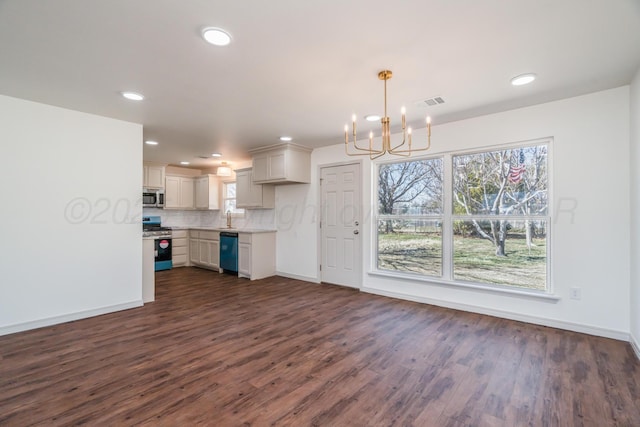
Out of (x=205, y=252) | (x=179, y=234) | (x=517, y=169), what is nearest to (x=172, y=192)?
(x=179, y=234)

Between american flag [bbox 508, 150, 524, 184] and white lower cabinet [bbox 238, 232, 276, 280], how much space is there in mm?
4173

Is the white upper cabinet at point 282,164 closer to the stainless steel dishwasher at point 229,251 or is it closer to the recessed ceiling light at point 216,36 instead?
the stainless steel dishwasher at point 229,251

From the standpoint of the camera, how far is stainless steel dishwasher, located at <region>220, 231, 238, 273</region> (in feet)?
19.6

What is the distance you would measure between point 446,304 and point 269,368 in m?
2.62

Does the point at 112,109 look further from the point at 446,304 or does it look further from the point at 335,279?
the point at 446,304

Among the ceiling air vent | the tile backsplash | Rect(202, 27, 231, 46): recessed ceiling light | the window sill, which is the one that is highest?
the ceiling air vent

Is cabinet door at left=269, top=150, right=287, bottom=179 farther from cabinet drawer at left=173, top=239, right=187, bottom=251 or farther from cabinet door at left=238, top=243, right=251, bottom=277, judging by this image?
cabinet drawer at left=173, top=239, right=187, bottom=251

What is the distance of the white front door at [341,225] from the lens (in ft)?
16.3

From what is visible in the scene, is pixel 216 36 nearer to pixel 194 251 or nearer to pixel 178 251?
pixel 194 251

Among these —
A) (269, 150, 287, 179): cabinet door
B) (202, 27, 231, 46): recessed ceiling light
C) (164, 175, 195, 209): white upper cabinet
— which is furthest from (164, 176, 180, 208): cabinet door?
(202, 27, 231, 46): recessed ceiling light

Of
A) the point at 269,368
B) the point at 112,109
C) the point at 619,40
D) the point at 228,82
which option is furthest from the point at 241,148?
the point at 619,40

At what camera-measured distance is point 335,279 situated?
5242 millimetres

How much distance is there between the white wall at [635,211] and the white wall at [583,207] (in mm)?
107

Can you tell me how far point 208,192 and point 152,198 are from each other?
123 cm
